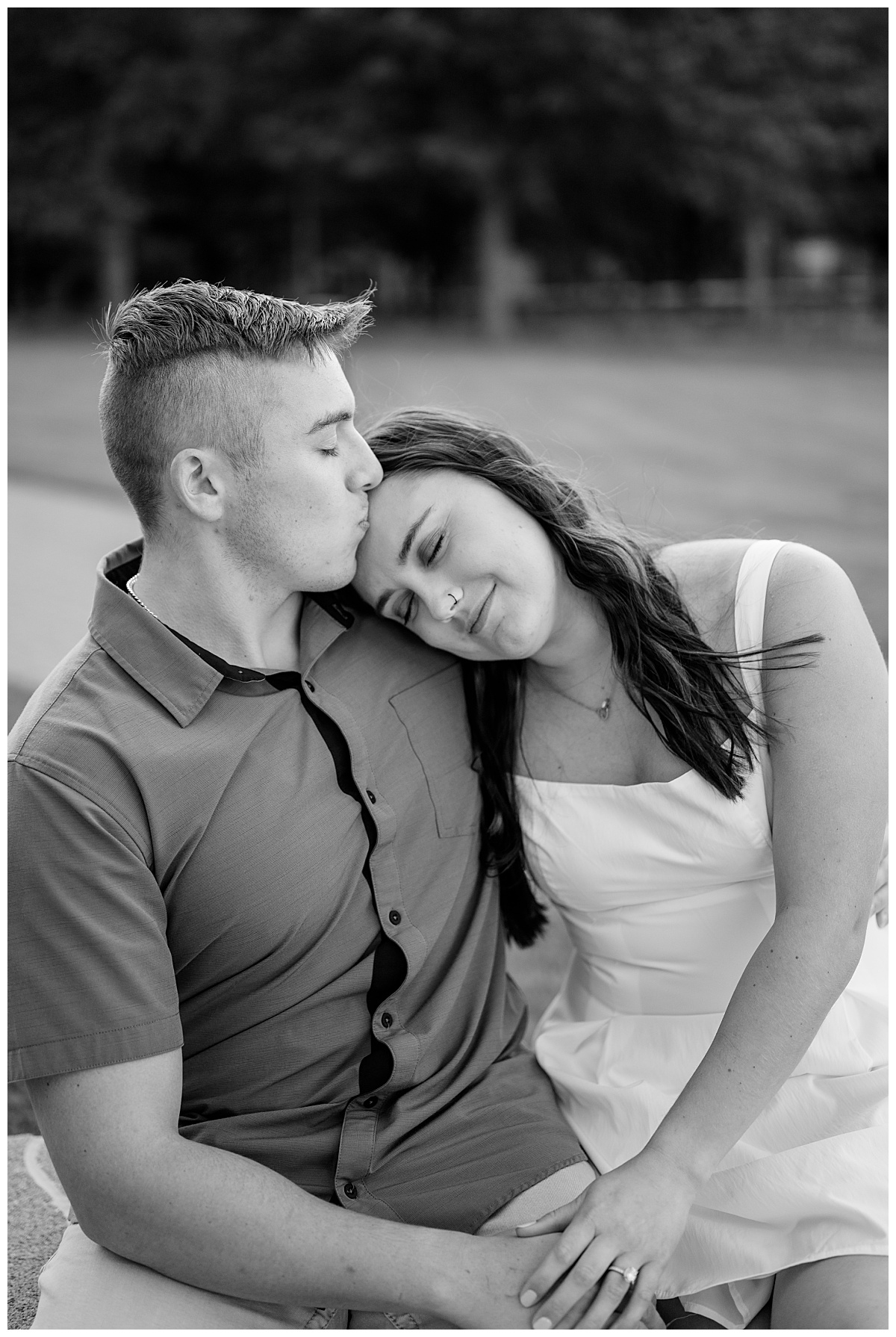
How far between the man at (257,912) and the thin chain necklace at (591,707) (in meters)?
0.19

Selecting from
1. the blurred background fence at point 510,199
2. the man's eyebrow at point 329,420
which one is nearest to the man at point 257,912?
the man's eyebrow at point 329,420

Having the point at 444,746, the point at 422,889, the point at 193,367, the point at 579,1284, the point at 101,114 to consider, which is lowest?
the point at 579,1284

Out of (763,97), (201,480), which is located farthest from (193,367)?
(763,97)

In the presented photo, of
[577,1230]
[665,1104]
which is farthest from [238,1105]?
[665,1104]

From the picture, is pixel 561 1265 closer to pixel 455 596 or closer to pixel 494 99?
pixel 455 596

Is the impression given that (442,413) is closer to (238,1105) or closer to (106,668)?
(106,668)

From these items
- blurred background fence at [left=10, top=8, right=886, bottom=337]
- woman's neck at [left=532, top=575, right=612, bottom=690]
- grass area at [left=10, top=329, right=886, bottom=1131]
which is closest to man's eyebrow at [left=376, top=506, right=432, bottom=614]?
woman's neck at [left=532, top=575, right=612, bottom=690]

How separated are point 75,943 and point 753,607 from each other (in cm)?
126

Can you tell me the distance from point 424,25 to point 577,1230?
27.8 meters

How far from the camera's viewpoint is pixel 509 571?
7.48ft

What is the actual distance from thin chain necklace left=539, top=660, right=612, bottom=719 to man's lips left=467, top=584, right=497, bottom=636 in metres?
0.27

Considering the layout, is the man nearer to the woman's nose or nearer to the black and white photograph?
the black and white photograph

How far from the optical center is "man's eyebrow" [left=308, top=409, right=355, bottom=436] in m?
2.23

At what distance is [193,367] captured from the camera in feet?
7.27
